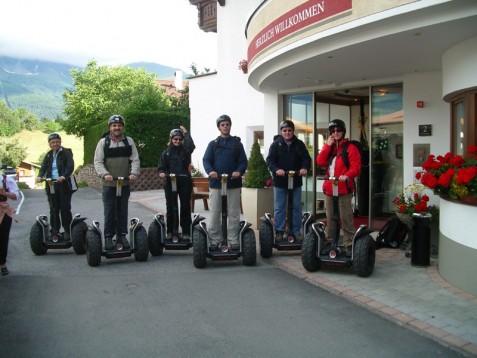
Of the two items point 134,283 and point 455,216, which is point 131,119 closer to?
point 134,283

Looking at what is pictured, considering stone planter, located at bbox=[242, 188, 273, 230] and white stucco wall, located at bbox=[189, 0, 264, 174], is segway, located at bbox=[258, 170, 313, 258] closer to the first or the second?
stone planter, located at bbox=[242, 188, 273, 230]

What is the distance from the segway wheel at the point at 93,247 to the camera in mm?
6410

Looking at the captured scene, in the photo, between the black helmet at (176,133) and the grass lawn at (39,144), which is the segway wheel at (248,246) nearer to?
the black helmet at (176,133)

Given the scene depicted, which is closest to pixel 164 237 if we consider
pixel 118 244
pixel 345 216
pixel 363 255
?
pixel 118 244

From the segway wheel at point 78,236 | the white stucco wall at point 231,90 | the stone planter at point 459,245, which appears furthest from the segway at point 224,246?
the white stucco wall at point 231,90

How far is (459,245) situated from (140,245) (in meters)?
4.11

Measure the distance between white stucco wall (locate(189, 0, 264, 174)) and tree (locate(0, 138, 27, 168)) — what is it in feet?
100.0

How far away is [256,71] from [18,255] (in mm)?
5150

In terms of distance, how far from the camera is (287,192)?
702 centimetres

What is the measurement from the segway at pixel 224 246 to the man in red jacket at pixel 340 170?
3.52 ft

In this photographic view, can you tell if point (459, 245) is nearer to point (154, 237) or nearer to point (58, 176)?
point (154, 237)

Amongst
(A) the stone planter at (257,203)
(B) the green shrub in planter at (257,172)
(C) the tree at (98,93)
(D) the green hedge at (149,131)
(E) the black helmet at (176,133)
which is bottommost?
(A) the stone planter at (257,203)

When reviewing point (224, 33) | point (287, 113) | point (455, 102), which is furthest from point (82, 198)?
point (455, 102)

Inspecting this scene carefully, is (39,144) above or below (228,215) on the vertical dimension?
above
